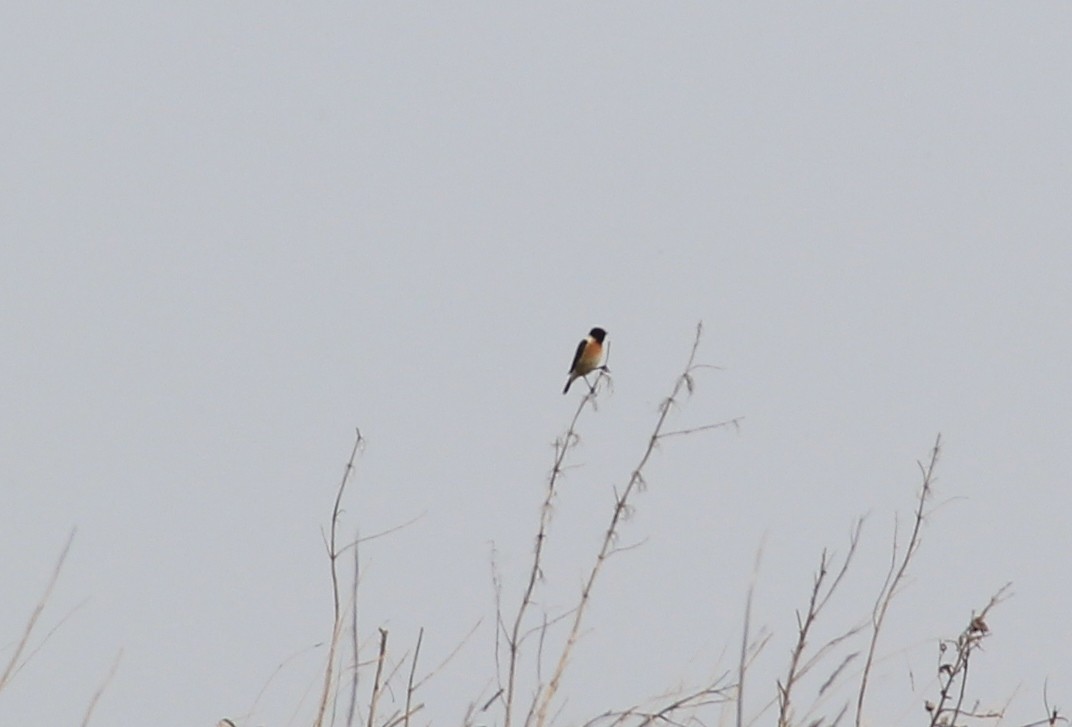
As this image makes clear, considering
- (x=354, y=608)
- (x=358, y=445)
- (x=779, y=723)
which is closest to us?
(x=779, y=723)

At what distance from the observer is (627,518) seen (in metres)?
3.33

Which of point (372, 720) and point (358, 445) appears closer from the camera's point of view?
point (372, 720)

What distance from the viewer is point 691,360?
359 centimetres

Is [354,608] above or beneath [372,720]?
above

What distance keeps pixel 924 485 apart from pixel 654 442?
19.1 inches

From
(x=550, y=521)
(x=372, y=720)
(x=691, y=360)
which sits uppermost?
(x=691, y=360)

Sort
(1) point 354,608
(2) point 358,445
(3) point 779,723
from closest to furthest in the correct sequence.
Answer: (3) point 779,723 → (1) point 354,608 → (2) point 358,445

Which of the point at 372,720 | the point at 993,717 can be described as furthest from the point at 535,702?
the point at 993,717

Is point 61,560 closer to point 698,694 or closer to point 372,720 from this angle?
point 372,720

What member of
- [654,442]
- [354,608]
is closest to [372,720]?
[354,608]

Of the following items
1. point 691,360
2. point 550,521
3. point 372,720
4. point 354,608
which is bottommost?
point 372,720

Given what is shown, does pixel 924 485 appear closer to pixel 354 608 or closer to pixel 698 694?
pixel 698 694

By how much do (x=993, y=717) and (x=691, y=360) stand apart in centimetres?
86

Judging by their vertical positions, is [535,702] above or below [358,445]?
below
